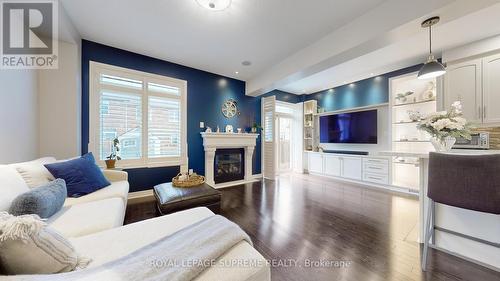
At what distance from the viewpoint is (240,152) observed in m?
4.71

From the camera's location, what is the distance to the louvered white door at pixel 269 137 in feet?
16.0

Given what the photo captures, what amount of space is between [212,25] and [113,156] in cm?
254

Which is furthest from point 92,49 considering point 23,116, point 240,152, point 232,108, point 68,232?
point 240,152

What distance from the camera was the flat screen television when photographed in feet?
14.2

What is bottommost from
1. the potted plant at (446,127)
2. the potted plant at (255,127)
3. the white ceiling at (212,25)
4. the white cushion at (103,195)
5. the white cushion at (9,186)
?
the white cushion at (103,195)

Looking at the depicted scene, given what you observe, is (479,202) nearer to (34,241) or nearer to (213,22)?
(34,241)

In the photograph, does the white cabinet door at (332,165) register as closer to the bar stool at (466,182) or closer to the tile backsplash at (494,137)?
the tile backsplash at (494,137)

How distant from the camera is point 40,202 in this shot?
4.05ft

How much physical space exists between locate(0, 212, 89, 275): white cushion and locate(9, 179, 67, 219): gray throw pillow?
0.60m

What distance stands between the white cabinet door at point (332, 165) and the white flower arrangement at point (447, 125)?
3.02 m

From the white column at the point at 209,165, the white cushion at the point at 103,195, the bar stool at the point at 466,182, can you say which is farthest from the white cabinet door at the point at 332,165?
the white cushion at the point at 103,195

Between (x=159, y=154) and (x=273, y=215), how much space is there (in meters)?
2.44

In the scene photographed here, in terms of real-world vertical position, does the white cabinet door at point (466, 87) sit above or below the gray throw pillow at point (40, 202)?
above

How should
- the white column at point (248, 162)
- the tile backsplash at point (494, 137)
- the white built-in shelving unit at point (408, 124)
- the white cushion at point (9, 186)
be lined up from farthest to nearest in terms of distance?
the white column at point (248, 162), the white built-in shelving unit at point (408, 124), the tile backsplash at point (494, 137), the white cushion at point (9, 186)
